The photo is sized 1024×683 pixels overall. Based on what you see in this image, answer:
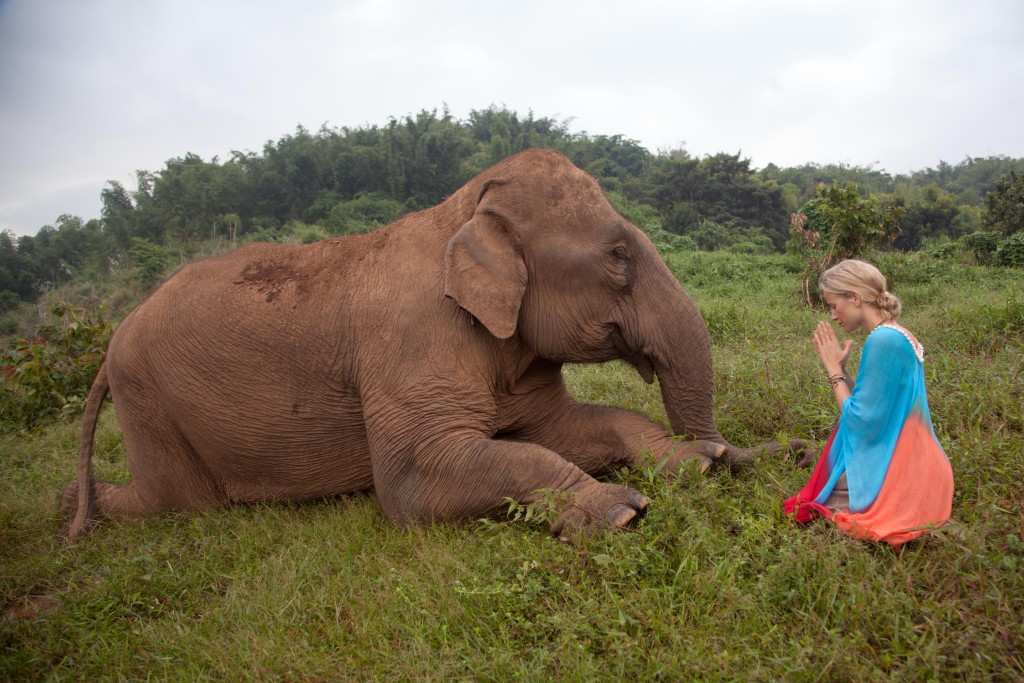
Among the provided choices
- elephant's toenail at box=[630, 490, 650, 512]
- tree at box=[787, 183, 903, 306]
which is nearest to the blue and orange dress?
elephant's toenail at box=[630, 490, 650, 512]

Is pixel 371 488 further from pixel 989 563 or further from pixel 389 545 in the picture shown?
pixel 989 563

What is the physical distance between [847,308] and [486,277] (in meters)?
1.67

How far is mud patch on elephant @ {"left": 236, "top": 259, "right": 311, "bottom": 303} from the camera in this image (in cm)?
414

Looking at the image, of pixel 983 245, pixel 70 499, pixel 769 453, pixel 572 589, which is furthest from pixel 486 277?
pixel 983 245

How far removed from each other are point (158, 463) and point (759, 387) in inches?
152

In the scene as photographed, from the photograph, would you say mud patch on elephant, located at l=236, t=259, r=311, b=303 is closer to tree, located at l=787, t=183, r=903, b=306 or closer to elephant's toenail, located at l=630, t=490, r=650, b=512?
elephant's toenail, located at l=630, t=490, r=650, b=512

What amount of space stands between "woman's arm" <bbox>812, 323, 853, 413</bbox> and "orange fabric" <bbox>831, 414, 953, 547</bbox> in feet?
0.92

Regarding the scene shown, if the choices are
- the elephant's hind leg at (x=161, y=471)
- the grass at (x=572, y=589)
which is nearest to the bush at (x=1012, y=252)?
the grass at (x=572, y=589)

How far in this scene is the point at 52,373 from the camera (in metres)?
8.09

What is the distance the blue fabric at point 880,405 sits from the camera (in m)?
2.70

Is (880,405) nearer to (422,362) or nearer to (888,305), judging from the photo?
(888,305)

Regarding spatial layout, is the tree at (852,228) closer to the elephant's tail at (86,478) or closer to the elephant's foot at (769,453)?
the elephant's foot at (769,453)

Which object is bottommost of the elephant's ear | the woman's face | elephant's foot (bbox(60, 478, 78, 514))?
elephant's foot (bbox(60, 478, 78, 514))

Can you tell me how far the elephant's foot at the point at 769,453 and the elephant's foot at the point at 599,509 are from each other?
0.71m
